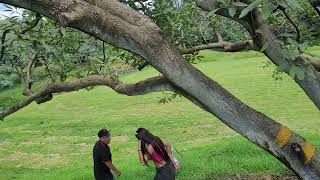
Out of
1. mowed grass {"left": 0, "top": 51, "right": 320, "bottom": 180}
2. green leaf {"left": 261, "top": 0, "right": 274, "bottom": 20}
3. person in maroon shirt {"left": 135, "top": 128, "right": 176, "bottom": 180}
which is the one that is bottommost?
mowed grass {"left": 0, "top": 51, "right": 320, "bottom": 180}

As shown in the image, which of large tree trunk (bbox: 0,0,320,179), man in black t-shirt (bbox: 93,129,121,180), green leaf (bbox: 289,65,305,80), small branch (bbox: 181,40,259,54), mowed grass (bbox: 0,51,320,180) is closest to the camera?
green leaf (bbox: 289,65,305,80)

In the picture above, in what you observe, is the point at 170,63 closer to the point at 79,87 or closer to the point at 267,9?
the point at 267,9

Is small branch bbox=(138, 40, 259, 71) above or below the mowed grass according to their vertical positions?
above

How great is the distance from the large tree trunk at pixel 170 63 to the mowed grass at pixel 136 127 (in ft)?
18.2

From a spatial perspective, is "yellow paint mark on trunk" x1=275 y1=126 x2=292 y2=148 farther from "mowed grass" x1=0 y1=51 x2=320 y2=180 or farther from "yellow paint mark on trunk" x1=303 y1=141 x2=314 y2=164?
"mowed grass" x1=0 y1=51 x2=320 y2=180

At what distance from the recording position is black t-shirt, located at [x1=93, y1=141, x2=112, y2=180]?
8.95 m

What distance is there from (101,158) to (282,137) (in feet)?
15.8

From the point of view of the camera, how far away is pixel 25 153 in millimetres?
19984

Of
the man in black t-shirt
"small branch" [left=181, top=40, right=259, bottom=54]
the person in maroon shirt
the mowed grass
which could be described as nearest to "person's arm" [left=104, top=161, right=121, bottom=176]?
the man in black t-shirt

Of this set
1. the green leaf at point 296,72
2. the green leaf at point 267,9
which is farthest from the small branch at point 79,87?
the green leaf at point 267,9

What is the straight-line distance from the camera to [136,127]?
23312mm

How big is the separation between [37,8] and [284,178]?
6781 millimetres

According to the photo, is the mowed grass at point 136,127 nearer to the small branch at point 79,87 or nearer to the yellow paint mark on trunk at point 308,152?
the small branch at point 79,87

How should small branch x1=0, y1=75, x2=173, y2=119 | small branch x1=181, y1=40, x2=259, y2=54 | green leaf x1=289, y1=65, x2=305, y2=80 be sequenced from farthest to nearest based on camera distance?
small branch x1=181, y1=40, x2=259, y2=54, small branch x1=0, y1=75, x2=173, y2=119, green leaf x1=289, y1=65, x2=305, y2=80
